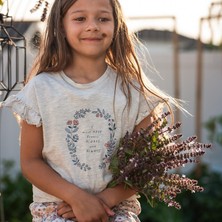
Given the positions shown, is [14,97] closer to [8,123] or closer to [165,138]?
[165,138]

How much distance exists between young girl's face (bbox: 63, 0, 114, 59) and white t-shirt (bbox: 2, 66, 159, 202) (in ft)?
0.45

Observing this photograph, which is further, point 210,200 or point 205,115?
point 205,115

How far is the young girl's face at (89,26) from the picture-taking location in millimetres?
2787

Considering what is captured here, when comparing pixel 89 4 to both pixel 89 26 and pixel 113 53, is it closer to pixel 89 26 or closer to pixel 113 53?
pixel 89 26

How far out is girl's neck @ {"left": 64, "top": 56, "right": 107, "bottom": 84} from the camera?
112 inches

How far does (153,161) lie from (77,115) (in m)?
0.32

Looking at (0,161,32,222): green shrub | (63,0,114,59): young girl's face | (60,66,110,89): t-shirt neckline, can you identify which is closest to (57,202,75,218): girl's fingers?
(60,66,110,89): t-shirt neckline

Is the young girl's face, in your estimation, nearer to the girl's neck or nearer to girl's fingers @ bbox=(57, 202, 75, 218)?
the girl's neck

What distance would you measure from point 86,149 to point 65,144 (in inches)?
3.0

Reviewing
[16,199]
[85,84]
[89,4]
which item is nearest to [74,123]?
[85,84]

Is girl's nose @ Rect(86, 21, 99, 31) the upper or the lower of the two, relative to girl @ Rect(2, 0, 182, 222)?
upper

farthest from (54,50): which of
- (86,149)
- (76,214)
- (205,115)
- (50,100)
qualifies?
(205,115)

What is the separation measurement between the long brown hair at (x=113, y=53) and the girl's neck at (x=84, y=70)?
28 mm

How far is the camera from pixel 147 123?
9.43ft
